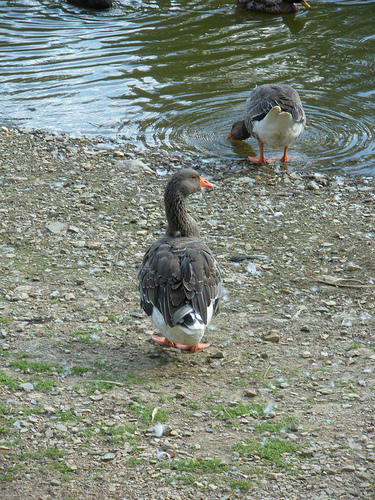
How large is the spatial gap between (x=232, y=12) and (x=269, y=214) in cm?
1211

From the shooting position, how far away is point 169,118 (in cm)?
1092

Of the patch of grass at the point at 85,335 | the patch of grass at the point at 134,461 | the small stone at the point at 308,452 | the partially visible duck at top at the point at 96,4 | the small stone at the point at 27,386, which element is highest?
the partially visible duck at top at the point at 96,4

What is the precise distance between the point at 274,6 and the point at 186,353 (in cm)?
1523

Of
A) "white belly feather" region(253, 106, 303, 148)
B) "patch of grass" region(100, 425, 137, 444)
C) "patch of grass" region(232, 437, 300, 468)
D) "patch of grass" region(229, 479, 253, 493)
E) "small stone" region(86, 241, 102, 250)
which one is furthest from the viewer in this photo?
"white belly feather" region(253, 106, 303, 148)

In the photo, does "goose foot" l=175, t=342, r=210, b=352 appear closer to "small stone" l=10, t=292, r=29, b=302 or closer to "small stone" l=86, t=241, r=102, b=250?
"small stone" l=10, t=292, r=29, b=302

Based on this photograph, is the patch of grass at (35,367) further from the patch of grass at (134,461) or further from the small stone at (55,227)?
the small stone at (55,227)

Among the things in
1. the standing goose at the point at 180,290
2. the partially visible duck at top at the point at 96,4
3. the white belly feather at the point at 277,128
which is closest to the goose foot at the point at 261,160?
the white belly feather at the point at 277,128

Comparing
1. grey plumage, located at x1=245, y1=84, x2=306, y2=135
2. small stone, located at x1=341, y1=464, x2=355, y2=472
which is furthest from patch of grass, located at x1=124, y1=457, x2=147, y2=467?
grey plumage, located at x1=245, y1=84, x2=306, y2=135

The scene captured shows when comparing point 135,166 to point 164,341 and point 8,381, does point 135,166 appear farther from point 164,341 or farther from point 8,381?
point 8,381

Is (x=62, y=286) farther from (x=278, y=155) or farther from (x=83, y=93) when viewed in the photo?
(x=83, y=93)

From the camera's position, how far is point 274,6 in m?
17.5

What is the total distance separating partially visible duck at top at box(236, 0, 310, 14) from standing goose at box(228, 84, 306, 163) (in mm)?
9439

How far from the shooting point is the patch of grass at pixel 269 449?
382cm

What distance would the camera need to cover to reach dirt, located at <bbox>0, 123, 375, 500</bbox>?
3.71 meters
